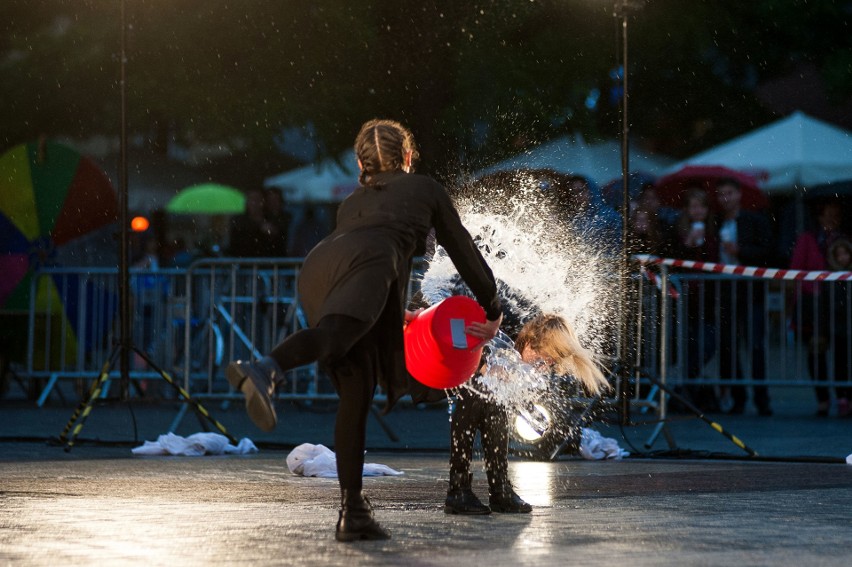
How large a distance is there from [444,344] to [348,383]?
699mm

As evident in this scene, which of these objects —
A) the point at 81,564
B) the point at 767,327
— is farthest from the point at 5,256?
the point at 81,564

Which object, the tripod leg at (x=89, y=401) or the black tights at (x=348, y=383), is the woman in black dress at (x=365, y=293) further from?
the tripod leg at (x=89, y=401)

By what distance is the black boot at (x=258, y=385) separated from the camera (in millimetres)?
5699

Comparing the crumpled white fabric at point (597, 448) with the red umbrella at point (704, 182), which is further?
the red umbrella at point (704, 182)

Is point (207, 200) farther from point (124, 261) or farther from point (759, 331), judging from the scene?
point (124, 261)

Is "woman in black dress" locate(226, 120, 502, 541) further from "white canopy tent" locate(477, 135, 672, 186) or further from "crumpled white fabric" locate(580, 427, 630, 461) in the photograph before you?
"white canopy tent" locate(477, 135, 672, 186)

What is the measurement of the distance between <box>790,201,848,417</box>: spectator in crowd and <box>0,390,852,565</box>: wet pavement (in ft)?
4.87

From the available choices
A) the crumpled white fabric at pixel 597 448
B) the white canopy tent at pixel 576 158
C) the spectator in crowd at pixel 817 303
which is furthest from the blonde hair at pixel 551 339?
the white canopy tent at pixel 576 158

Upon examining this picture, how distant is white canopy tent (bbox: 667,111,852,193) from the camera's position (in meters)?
19.0

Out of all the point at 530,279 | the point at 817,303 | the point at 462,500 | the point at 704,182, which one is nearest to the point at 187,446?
the point at 530,279

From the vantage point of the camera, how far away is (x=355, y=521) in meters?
6.04

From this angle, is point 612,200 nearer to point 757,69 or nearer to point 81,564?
point 757,69

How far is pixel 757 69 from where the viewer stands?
2267cm

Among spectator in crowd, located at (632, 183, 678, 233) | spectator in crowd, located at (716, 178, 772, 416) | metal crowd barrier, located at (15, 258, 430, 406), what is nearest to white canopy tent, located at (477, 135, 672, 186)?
spectator in crowd, located at (632, 183, 678, 233)
